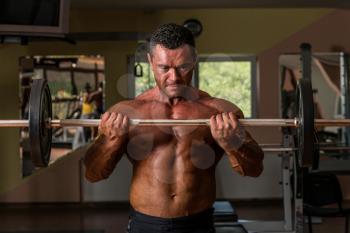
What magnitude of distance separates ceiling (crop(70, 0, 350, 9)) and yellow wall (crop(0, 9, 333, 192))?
184 mm

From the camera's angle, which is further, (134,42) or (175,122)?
(134,42)

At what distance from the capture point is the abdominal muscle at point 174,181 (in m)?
1.37

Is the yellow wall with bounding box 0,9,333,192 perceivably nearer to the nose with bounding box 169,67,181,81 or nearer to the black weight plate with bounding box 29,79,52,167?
the black weight plate with bounding box 29,79,52,167

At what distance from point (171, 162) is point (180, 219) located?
0.15 metres

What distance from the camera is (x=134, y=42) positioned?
493 cm

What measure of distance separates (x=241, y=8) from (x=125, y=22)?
110cm

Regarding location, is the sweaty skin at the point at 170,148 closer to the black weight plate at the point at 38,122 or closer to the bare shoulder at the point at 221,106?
the bare shoulder at the point at 221,106

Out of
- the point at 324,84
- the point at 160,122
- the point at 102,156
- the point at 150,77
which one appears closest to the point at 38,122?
the point at 102,156

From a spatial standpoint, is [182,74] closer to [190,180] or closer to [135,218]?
[190,180]

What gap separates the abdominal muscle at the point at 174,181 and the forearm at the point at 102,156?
3.2 inches

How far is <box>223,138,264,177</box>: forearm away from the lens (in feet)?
4.36

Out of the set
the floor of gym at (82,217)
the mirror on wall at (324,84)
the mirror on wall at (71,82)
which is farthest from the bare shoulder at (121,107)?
the mirror on wall at (324,84)

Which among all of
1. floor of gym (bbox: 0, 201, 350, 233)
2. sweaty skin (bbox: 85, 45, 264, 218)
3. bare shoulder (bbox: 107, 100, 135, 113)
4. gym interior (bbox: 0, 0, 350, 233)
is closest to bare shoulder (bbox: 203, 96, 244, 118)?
sweaty skin (bbox: 85, 45, 264, 218)

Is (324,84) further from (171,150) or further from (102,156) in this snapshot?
(102,156)
